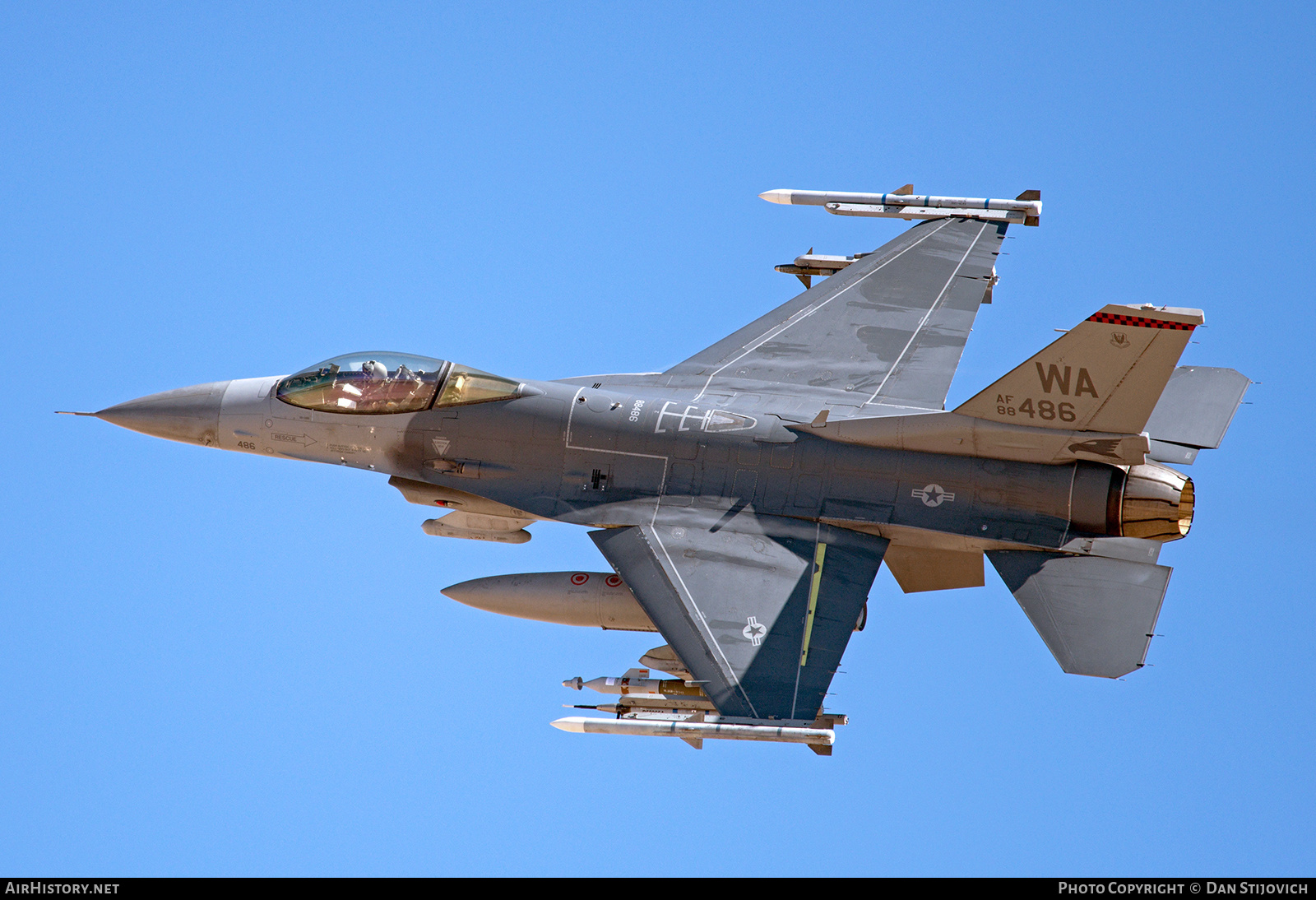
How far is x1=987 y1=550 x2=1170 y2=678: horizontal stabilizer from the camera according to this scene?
48.3 feet

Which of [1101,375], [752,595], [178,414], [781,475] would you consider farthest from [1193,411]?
[178,414]

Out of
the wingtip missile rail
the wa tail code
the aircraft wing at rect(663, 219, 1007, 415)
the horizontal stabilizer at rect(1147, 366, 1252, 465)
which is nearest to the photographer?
the wa tail code

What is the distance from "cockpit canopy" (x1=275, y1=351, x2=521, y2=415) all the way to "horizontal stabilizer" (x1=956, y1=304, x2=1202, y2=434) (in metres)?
5.96

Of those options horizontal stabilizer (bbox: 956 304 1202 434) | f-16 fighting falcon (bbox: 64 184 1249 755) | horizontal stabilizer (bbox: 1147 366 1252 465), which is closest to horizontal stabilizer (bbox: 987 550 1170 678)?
f-16 fighting falcon (bbox: 64 184 1249 755)

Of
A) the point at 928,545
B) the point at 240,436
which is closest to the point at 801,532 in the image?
the point at 928,545

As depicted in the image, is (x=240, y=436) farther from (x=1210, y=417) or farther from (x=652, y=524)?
(x=1210, y=417)

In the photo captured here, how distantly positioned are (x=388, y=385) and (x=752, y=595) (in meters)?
5.25

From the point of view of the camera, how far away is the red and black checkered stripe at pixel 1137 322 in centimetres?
1402

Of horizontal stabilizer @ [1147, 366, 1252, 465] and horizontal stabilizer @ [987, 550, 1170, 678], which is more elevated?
horizontal stabilizer @ [1147, 366, 1252, 465]

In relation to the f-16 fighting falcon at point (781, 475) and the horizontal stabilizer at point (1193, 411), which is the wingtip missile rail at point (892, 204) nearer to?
the f-16 fighting falcon at point (781, 475)

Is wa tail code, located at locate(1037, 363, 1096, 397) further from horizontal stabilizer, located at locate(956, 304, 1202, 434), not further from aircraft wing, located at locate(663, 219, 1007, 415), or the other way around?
aircraft wing, located at locate(663, 219, 1007, 415)

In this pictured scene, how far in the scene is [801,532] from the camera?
1579cm

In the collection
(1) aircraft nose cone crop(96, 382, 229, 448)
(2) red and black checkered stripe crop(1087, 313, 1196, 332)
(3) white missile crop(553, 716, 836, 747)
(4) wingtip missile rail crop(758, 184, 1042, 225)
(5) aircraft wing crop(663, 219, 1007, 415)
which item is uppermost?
(4) wingtip missile rail crop(758, 184, 1042, 225)

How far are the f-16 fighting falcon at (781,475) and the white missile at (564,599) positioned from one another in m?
0.03
